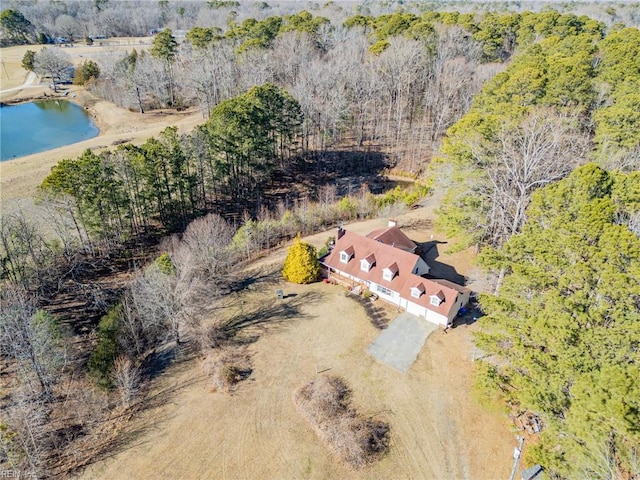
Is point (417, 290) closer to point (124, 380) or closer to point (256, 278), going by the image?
point (256, 278)

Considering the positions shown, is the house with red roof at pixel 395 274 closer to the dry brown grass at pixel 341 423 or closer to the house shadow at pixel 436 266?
the house shadow at pixel 436 266

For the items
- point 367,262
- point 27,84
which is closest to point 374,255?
point 367,262

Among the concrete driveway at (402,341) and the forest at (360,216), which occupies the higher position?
the forest at (360,216)

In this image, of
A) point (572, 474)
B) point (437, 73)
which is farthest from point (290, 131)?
point (572, 474)

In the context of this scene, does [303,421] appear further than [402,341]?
No

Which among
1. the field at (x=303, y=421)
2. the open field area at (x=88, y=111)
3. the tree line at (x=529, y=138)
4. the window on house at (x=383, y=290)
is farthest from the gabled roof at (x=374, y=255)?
the open field area at (x=88, y=111)

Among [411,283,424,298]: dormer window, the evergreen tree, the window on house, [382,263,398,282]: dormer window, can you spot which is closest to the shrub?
the window on house

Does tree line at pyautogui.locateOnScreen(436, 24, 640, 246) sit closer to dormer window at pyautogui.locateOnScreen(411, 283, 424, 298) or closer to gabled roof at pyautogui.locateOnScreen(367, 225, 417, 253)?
gabled roof at pyautogui.locateOnScreen(367, 225, 417, 253)
